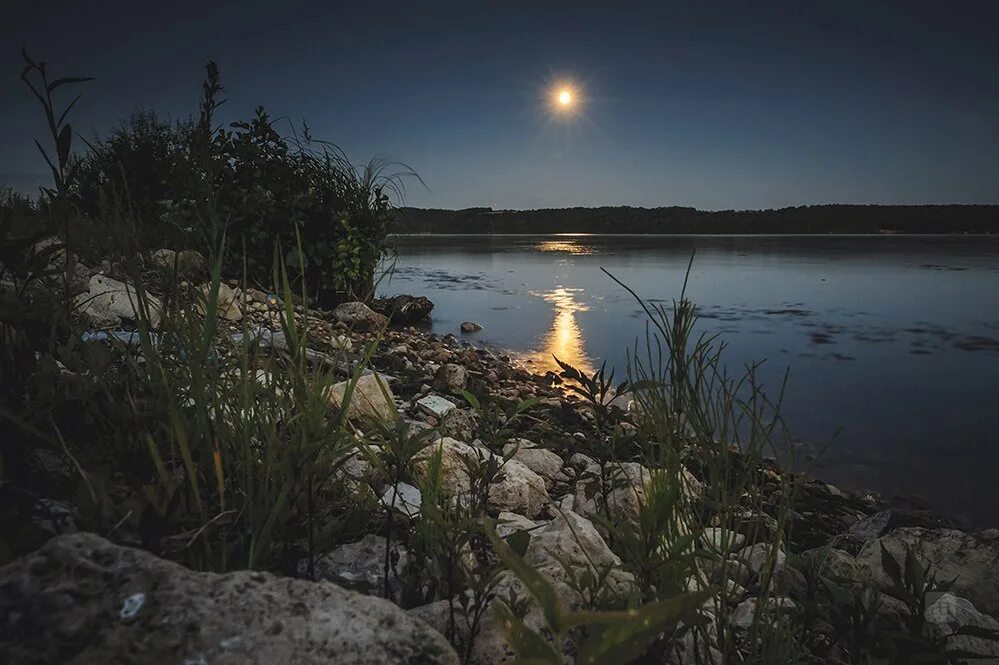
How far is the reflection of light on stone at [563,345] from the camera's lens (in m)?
8.83

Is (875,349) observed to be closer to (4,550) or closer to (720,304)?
(720,304)

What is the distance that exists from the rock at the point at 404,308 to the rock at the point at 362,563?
8.16 metres

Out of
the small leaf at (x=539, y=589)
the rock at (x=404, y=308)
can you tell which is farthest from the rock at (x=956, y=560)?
the rock at (x=404, y=308)

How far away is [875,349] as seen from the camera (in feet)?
34.0

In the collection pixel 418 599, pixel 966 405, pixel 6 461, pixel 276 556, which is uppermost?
pixel 6 461

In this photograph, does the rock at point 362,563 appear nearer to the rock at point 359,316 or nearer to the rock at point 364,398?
the rock at point 364,398

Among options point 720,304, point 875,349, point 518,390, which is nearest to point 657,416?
point 518,390

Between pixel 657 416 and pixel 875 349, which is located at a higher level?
pixel 657 416

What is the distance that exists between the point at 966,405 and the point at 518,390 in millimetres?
5797

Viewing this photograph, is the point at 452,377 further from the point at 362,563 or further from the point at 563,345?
the point at 563,345

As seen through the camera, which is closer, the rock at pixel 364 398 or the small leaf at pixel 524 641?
the small leaf at pixel 524 641

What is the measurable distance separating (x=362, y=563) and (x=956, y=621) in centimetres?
209

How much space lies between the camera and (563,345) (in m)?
10.3

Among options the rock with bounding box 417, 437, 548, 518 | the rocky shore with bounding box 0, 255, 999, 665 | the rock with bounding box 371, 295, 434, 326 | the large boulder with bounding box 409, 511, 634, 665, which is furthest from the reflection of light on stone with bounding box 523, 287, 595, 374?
the large boulder with bounding box 409, 511, 634, 665
